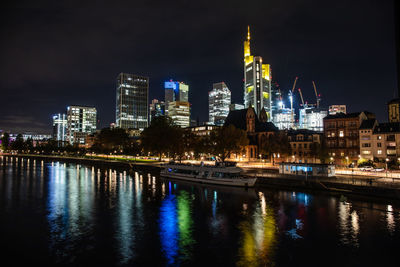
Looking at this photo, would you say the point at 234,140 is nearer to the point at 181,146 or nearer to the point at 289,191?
the point at 181,146

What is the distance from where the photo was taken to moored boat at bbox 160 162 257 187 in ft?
234

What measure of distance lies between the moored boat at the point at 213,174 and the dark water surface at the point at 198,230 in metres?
12.1

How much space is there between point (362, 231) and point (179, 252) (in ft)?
78.7

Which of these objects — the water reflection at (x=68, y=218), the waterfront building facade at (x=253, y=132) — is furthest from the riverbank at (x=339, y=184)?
the waterfront building facade at (x=253, y=132)

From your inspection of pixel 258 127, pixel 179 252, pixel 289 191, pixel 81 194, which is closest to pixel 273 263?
pixel 179 252

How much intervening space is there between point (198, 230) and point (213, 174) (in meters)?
42.7

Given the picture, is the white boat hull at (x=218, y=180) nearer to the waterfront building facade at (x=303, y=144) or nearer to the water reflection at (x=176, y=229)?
the water reflection at (x=176, y=229)

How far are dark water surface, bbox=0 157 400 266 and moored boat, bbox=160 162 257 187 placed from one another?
12068 millimetres

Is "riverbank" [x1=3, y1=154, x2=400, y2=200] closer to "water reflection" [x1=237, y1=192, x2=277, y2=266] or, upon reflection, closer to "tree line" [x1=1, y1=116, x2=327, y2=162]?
"water reflection" [x1=237, y1=192, x2=277, y2=266]

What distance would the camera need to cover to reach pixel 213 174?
260 feet

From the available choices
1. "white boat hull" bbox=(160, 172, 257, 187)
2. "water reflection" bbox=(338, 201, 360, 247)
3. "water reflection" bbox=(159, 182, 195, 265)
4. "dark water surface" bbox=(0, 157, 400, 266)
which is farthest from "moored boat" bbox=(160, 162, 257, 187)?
"water reflection" bbox=(338, 201, 360, 247)

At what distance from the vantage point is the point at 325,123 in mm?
114000

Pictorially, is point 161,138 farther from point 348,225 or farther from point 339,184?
point 348,225

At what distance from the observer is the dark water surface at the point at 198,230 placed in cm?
2808
